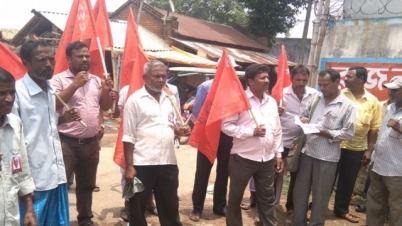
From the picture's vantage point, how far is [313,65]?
7688 mm

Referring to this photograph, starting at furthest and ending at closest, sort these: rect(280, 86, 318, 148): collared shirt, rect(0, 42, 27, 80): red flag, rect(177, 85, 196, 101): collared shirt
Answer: rect(177, 85, 196, 101): collared shirt < rect(280, 86, 318, 148): collared shirt < rect(0, 42, 27, 80): red flag

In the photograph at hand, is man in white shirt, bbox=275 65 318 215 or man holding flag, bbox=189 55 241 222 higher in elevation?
man in white shirt, bbox=275 65 318 215

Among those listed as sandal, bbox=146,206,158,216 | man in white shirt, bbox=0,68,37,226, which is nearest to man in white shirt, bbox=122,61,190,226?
man in white shirt, bbox=0,68,37,226

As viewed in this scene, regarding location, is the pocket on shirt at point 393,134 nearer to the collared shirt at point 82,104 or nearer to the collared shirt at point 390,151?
the collared shirt at point 390,151

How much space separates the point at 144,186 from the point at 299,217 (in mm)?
1949

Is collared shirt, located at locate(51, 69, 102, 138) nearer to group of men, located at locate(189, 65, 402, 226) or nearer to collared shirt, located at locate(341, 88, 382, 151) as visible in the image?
group of men, located at locate(189, 65, 402, 226)

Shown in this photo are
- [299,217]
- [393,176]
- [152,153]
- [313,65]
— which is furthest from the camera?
Result: [313,65]

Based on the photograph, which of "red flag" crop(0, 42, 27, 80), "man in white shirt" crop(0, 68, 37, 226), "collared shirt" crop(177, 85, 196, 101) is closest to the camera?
"man in white shirt" crop(0, 68, 37, 226)

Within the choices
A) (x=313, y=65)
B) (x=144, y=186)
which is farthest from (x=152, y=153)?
(x=313, y=65)

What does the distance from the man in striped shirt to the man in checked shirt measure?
0.37 meters

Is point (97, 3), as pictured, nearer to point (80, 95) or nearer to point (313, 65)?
point (80, 95)

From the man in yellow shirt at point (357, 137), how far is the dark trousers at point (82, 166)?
3.09 metres

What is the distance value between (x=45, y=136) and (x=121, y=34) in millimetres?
12030

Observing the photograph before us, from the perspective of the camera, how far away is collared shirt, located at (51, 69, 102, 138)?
3.59 metres
